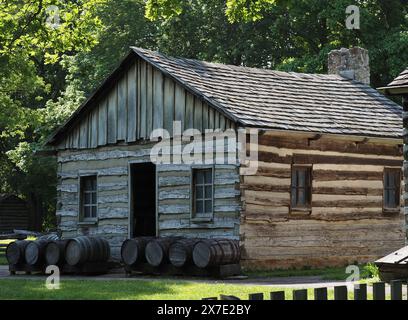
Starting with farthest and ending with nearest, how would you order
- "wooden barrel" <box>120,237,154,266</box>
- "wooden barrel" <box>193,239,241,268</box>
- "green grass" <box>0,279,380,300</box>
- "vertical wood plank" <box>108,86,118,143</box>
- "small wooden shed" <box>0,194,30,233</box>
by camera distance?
"small wooden shed" <box>0,194,30,233</box> → "vertical wood plank" <box>108,86,118,143</box> → "wooden barrel" <box>120,237,154,266</box> → "wooden barrel" <box>193,239,241,268</box> → "green grass" <box>0,279,380,300</box>

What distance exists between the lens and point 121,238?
72.9ft

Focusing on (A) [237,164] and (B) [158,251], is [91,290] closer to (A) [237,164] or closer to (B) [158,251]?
(B) [158,251]

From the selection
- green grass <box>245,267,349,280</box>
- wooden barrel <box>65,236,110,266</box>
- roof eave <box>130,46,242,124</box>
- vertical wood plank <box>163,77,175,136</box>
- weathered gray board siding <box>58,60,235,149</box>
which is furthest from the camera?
vertical wood plank <box>163,77,175,136</box>

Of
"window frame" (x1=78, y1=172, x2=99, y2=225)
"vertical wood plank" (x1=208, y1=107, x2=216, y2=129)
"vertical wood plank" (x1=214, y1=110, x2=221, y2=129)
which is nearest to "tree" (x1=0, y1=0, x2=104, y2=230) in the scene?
"window frame" (x1=78, y1=172, x2=99, y2=225)

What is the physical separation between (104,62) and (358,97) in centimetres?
2057

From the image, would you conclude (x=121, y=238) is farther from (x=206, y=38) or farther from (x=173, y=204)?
(x=206, y=38)

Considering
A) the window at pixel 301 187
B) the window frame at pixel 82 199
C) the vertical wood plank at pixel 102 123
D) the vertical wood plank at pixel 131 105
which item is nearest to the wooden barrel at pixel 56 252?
the window frame at pixel 82 199

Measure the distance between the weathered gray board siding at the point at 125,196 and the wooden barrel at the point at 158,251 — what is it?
4.34 feet

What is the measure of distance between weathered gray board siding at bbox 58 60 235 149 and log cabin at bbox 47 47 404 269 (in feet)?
0.10

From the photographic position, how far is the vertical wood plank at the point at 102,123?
2289 centimetres

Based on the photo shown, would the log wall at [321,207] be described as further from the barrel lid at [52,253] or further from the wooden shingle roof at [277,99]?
the barrel lid at [52,253]

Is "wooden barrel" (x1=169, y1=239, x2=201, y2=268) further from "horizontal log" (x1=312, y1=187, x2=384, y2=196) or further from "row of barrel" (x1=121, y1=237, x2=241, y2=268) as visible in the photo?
"horizontal log" (x1=312, y1=187, x2=384, y2=196)

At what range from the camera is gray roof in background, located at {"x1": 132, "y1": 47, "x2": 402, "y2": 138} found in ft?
66.2
